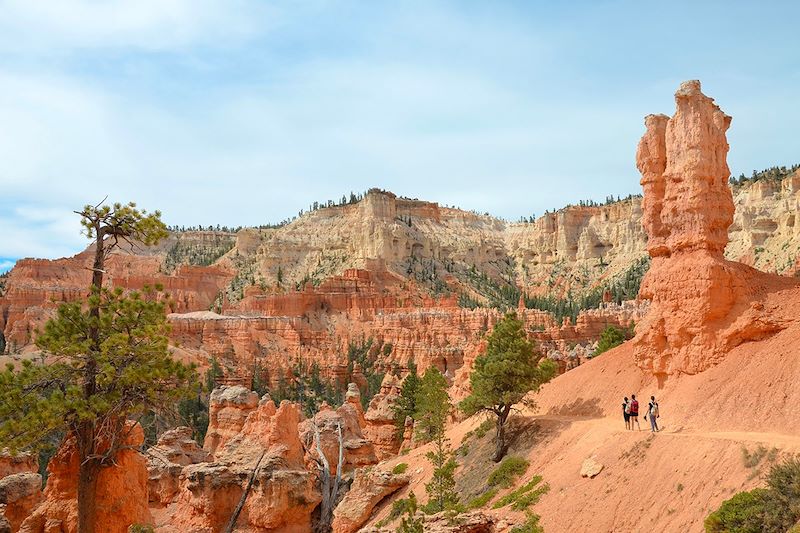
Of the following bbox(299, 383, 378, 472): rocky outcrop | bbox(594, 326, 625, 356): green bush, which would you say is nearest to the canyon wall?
bbox(594, 326, 625, 356): green bush

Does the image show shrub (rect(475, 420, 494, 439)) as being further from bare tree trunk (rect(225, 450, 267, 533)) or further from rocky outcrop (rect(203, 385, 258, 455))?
rocky outcrop (rect(203, 385, 258, 455))

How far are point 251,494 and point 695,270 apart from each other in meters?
18.9

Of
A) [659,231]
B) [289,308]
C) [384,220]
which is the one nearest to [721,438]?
[659,231]

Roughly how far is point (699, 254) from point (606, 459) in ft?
28.8

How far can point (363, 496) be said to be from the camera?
28578mm

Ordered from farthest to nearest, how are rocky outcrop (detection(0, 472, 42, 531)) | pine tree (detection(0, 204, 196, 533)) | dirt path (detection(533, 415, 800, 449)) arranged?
rocky outcrop (detection(0, 472, 42, 531)) → dirt path (detection(533, 415, 800, 449)) → pine tree (detection(0, 204, 196, 533))

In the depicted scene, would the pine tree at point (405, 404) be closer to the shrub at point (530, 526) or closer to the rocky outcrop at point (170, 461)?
the rocky outcrop at point (170, 461)

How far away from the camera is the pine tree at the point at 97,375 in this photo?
11594mm

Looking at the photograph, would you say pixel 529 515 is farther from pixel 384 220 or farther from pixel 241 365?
pixel 384 220

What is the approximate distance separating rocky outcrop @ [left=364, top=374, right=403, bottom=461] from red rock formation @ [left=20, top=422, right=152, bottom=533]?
26148mm

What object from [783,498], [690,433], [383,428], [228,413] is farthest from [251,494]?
[783,498]

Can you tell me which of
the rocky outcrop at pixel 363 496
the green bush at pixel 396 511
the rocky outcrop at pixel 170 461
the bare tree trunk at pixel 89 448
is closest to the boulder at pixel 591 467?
the green bush at pixel 396 511

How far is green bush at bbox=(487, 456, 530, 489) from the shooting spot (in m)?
25.1

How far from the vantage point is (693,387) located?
23.6m
